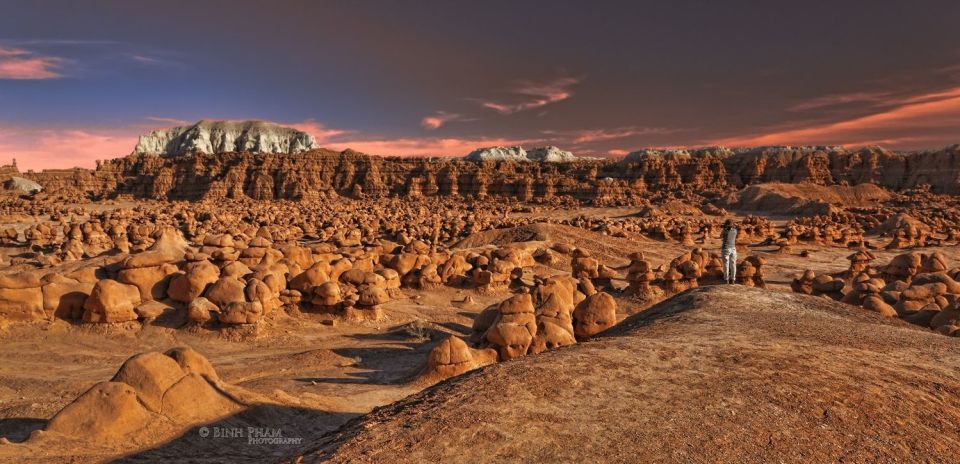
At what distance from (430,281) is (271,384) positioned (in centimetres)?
909

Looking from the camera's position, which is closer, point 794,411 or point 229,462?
point 794,411

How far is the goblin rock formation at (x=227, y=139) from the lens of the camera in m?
136

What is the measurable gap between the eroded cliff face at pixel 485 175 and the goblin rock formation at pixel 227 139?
131 ft

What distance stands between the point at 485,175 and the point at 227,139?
9040 cm

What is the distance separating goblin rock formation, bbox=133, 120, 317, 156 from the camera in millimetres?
136500

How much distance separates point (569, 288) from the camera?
43.5 ft

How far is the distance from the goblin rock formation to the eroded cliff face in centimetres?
4000

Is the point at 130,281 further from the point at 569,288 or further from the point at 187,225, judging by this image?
the point at 187,225

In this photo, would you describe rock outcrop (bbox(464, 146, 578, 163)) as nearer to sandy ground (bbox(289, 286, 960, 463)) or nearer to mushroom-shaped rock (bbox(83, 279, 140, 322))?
mushroom-shaped rock (bbox(83, 279, 140, 322))

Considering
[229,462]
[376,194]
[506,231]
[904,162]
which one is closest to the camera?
[229,462]

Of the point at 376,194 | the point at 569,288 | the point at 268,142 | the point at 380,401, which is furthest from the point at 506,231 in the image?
the point at 268,142

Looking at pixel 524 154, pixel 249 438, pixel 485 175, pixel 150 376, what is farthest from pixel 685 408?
pixel 524 154

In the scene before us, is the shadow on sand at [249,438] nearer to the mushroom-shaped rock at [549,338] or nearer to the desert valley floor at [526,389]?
the desert valley floor at [526,389]

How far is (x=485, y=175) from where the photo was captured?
83.5 meters
